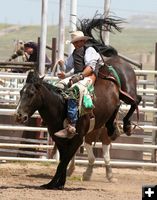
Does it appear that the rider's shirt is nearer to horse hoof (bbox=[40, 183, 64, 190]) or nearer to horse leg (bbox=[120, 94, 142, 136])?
horse leg (bbox=[120, 94, 142, 136])

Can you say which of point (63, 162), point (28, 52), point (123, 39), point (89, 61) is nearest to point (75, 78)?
point (89, 61)

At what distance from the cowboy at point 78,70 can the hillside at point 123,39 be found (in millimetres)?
58896

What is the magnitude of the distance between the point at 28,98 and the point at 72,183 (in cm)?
180

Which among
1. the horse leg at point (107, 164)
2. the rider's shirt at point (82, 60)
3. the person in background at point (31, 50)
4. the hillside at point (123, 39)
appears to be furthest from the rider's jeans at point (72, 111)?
the hillside at point (123, 39)

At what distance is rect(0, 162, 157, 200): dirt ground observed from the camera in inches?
366

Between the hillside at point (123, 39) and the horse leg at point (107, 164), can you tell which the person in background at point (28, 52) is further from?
the hillside at point (123, 39)

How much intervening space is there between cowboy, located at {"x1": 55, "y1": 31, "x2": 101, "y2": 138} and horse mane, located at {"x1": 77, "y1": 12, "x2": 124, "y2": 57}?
37.6 inches

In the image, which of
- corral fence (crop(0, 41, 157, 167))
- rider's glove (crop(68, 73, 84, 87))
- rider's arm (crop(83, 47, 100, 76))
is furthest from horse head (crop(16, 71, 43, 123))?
corral fence (crop(0, 41, 157, 167))

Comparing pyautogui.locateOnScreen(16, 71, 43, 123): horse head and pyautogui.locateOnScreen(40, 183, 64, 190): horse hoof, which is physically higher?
pyautogui.locateOnScreen(16, 71, 43, 123): horse head

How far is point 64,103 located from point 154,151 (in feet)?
11.7

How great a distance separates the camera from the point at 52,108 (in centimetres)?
996

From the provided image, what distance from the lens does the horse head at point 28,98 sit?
969 cm

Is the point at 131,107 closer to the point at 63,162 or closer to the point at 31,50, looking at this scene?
the point at 63,162

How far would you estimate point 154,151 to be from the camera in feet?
43.5
